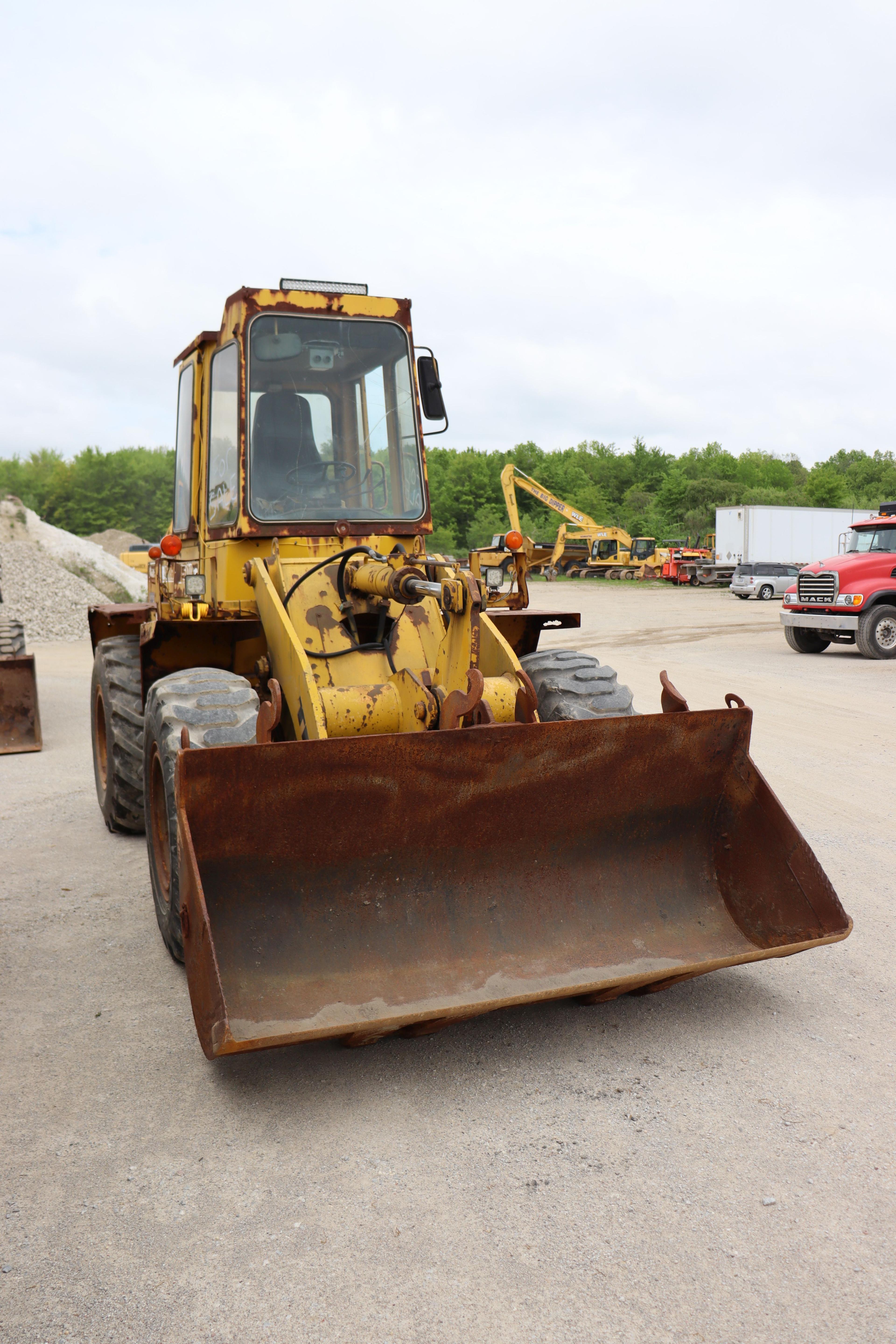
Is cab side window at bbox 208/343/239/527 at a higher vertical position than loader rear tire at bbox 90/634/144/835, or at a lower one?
higher

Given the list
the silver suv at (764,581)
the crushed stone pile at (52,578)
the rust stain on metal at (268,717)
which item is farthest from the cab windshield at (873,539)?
the silver suv at (764,581)

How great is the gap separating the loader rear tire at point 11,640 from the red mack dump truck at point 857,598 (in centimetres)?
1237

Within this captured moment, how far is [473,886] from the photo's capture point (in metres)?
3.94

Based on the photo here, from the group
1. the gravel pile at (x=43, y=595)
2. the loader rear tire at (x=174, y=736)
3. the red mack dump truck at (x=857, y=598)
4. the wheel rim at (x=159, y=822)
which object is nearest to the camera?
the loader rear tire at (x=174, y=736)

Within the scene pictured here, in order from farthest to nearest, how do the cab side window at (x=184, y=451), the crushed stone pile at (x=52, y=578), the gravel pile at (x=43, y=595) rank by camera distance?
the crushed stone pile at (x=52, y=578), the gravel pile at (x=43, y=595), the cab side window at (x=184, y=451)

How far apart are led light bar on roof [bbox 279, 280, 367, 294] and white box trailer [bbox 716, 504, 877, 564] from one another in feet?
127

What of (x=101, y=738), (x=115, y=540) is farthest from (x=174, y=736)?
(x=115, y=540)

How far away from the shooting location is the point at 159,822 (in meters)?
4.70

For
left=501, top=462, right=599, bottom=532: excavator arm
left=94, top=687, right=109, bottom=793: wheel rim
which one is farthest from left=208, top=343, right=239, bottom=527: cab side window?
left=501, top=462, right=599, bottom=532: excavator arm

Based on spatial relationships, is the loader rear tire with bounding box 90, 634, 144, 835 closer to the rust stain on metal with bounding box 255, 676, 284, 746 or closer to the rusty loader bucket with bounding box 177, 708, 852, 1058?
the rust stain on metal with bounding box 255, 676, 284, 746

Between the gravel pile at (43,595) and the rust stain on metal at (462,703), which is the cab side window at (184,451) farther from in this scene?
the gravel pile at (43,595)

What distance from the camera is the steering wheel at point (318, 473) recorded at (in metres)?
5.23

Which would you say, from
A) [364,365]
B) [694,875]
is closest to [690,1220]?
[694,875]

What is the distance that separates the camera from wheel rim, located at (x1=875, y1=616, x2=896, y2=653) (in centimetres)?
1694
